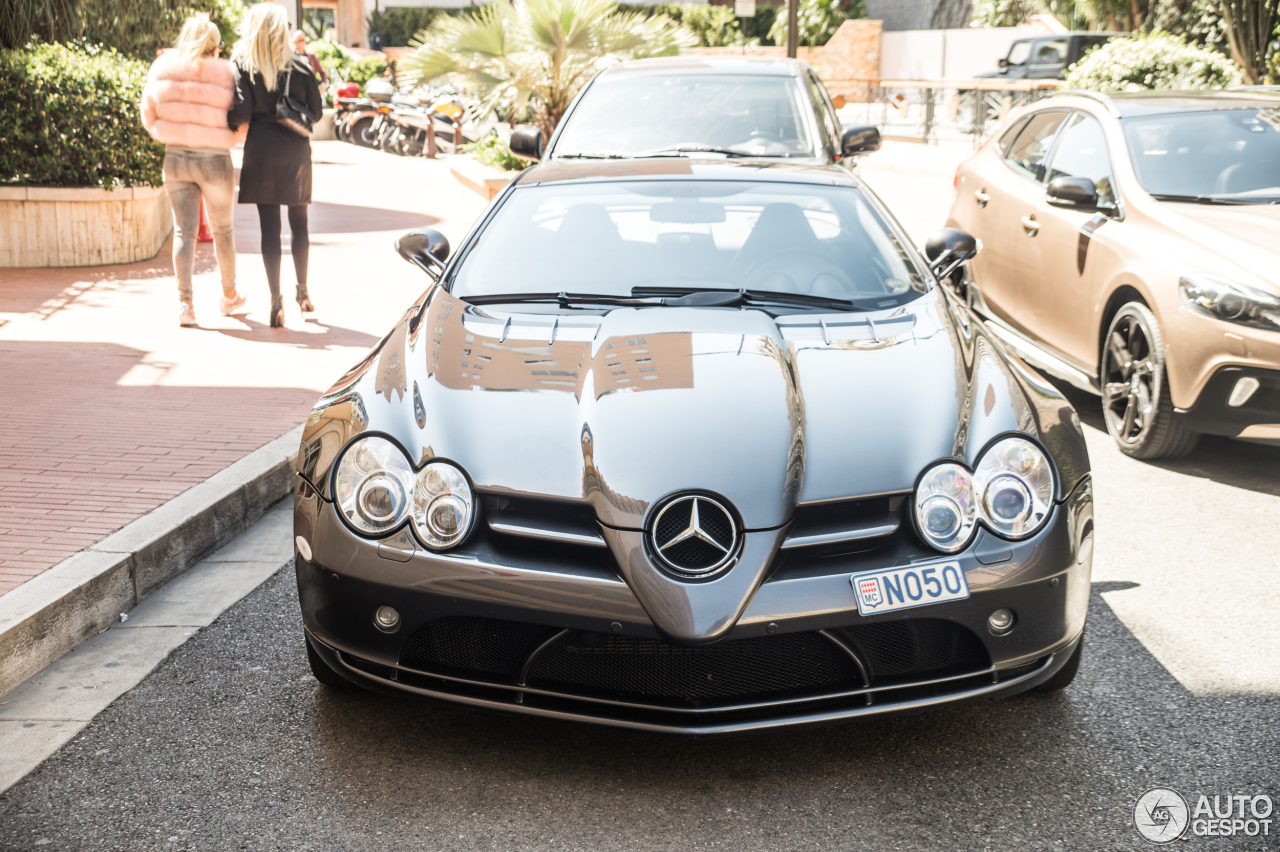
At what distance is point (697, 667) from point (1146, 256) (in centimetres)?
361

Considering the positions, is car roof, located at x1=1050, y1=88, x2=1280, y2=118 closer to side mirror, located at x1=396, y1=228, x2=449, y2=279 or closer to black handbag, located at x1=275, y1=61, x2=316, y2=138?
side mirror, located at x1=396, y1=228, x2=449, y2=279

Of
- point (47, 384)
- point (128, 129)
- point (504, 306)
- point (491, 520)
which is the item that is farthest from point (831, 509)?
point (128, 129)

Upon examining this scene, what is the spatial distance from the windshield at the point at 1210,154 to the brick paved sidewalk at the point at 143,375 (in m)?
4.24

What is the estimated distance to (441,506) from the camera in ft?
9.22

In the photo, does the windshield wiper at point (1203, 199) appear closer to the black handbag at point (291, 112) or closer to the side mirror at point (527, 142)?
the side mirror at point (527, 142)

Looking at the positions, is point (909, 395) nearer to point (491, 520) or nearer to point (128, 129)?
point (491, 520)

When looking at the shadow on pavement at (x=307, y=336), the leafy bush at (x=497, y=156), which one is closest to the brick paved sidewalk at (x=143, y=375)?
the shadow on pavement at (x=307, y=336)

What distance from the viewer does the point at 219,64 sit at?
7141mm

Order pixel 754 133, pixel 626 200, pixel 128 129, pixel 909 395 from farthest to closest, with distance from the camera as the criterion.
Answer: pixel 128 129, pixel 754 133, pixel 626 200, pixel 909 395

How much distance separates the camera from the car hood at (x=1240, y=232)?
4922 millimetres

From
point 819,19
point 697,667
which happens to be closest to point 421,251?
point 697,667

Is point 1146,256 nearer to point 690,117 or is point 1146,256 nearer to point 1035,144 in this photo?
point 1035,144

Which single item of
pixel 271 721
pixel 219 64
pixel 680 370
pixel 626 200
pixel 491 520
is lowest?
pixel 271 721

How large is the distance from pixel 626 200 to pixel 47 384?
3461 millimetres
